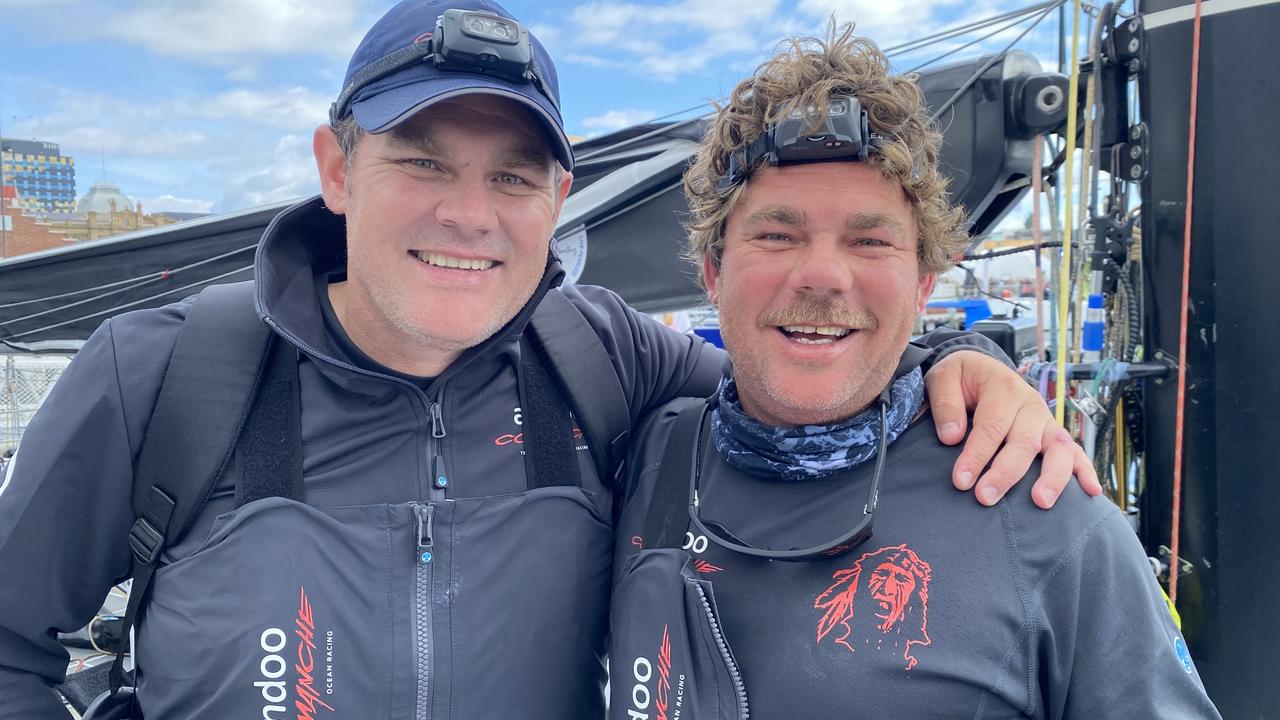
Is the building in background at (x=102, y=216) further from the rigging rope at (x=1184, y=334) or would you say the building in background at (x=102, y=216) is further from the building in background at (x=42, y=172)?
the rigging rope at (x=1184, y=334)

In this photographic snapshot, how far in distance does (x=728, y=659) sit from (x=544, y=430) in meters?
0.66

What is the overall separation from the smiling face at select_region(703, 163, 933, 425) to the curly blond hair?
71 millimetres

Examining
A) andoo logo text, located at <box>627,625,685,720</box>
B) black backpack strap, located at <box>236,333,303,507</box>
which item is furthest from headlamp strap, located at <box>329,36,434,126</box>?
andoo logo text, located at <box>627,625,685,720</box>

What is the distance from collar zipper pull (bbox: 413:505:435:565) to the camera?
158cm

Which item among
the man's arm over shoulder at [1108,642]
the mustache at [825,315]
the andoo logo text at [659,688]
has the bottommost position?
the andoo logo text at [659,688]

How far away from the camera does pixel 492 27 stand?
1.73 m

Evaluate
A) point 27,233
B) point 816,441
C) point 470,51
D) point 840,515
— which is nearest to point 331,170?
point 470,51

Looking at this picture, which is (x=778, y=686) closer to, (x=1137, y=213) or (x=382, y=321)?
(x=382, y=321)

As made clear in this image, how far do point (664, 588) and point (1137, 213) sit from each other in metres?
2.19

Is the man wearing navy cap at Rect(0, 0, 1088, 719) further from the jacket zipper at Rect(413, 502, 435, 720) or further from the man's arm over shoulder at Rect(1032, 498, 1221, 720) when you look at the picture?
the man's arm over shoulder at Rect(1032, 498, 1221, 720)

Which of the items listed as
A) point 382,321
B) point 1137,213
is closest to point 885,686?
point 382,321

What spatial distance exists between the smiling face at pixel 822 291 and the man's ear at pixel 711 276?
8.0 inches

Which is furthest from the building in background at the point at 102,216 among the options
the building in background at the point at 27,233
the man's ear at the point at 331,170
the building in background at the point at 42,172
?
the man's ear at the point at 331,170

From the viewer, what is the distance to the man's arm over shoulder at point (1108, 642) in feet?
4.31
